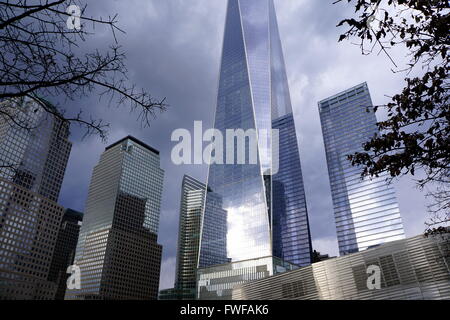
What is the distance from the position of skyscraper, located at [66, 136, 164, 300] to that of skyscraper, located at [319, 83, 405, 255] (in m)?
108

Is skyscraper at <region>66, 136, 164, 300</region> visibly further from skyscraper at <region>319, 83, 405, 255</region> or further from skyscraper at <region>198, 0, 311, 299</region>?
skyscraper at <region>319, 83, 405, 255</region>

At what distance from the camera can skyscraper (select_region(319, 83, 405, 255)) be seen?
144m

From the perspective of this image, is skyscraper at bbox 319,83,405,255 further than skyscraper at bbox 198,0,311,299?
Yes

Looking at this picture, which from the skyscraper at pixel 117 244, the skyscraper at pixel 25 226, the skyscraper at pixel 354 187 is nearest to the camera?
the skyscraper at pixel 25 226

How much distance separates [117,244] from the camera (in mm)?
165875

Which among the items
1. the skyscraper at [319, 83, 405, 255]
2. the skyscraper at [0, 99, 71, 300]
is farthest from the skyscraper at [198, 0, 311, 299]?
the skyscraper at [0, 99, 71, 300]

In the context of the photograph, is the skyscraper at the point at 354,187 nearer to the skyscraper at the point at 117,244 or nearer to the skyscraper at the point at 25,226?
the skyscraper at the point at 117,244

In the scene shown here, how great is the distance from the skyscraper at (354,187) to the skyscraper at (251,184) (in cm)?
1931

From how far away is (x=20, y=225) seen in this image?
125 meters

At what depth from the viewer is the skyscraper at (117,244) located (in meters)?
158

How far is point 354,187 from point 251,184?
59.0m

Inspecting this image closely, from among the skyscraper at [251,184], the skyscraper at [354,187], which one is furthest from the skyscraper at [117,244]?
the skyscraper at [354,187]

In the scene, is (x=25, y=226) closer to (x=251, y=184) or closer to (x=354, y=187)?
(x=251, y=184)

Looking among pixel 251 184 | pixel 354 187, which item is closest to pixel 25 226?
pixel 251 184
